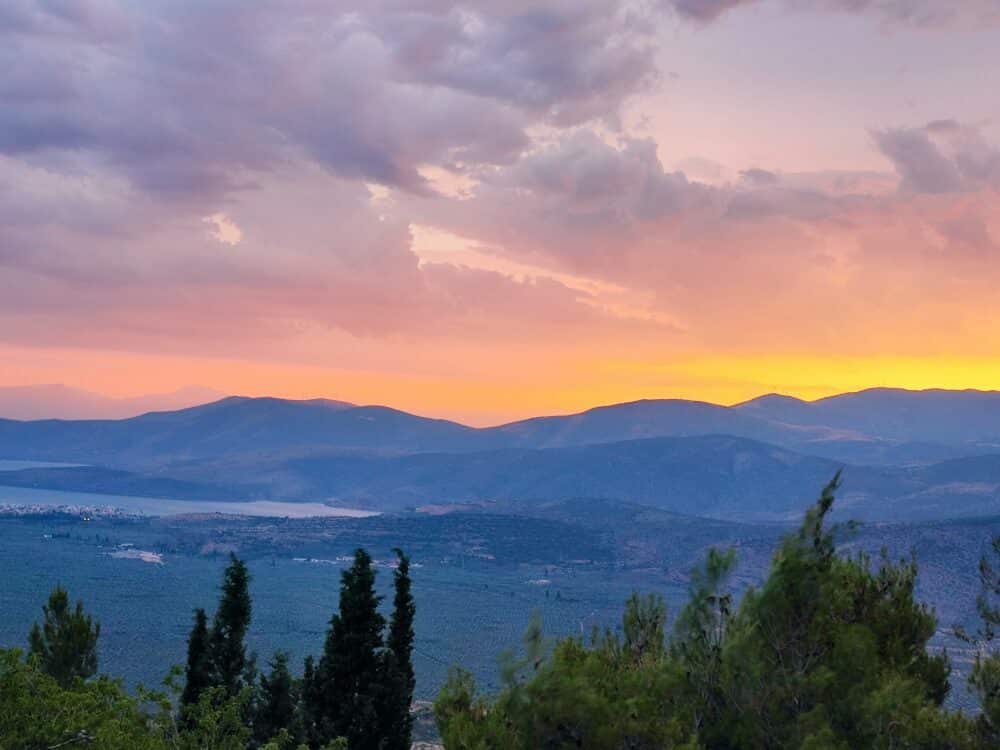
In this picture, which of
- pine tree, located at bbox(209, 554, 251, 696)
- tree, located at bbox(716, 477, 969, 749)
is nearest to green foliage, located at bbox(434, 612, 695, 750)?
tree, located at bbox(716, 477, 969, 749)

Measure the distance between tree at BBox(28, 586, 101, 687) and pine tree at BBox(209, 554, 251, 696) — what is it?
4624 millimetres

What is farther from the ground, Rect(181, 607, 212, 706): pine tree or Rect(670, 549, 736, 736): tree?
Rect(670, 549, 736, 736): tree

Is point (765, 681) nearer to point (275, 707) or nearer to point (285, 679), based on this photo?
point (285, 679)

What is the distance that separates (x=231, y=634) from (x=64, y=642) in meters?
A: 6.44

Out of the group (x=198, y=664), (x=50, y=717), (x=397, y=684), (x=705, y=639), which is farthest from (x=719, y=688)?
(x=198, y=664)

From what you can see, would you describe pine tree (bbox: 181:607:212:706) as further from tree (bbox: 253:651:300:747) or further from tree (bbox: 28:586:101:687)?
tree (bbox: 28:586:101:687)

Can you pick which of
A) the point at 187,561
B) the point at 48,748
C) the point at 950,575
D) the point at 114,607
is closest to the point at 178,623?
the point at 114,607

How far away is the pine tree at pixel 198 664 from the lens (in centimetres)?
3834

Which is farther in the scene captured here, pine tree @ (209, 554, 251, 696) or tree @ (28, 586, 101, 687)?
pine tree @ (209, 554, 251, 696)

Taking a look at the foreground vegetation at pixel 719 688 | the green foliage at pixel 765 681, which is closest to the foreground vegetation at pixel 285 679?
the foreground vegetation at pixel 719 688

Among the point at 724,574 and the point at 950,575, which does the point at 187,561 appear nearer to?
the point at 950,575

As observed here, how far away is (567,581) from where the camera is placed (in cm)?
19475

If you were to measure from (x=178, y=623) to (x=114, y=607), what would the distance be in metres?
15.9

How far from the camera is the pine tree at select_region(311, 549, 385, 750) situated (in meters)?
34.1
